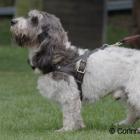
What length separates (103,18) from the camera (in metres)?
25.5

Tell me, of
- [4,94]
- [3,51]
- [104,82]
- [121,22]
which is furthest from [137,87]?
[121,22]

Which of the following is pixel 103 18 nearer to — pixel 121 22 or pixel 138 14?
pixel 138 14

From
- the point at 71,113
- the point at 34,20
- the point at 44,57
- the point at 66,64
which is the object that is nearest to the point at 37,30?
the point at 34,20

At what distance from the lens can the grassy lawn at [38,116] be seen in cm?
877

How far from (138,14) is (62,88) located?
13887mm

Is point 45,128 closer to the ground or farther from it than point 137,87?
closer to the ground

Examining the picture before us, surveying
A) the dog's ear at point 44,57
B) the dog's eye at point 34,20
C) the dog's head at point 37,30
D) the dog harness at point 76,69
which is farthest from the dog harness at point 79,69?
the dog's eye at point 34,20

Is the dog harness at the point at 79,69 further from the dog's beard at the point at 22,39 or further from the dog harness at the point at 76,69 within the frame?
the dog's beard at the point at 22,39

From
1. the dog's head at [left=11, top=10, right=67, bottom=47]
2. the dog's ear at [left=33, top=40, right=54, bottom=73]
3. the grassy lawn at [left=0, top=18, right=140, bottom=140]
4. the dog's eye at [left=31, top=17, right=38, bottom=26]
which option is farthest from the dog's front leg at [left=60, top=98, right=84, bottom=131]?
the dog's eye at [left=31, top=17, right=38, bottom=26]

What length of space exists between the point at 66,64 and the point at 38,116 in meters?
1.56

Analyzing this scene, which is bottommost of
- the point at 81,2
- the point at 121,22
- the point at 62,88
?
the point at 121,22

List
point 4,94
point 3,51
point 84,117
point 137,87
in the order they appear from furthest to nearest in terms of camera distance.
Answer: point 3,51
point 4,94
point 84,117
point 137,87

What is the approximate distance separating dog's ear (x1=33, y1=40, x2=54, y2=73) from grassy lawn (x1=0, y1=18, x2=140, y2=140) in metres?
0.88

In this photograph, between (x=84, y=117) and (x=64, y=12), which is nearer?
(x=84, y=117)
